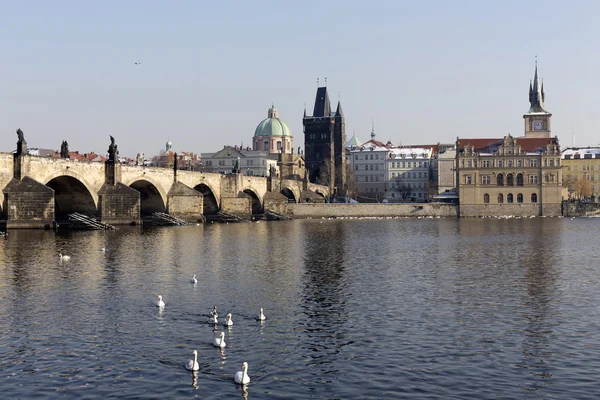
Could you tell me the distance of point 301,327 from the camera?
21.9m

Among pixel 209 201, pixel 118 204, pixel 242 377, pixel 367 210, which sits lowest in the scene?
pixel 242 377

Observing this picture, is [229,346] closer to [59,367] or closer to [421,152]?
[59,367]

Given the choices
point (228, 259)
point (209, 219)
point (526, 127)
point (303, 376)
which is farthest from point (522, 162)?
point (303, 376)

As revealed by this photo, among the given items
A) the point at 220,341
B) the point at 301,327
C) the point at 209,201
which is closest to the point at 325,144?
the point at 209,201

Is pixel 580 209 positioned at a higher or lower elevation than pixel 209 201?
lower

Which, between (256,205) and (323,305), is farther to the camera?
(256,205)

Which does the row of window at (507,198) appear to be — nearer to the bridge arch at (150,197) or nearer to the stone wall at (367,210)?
the stone wall at (367,210)

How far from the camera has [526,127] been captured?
547ft

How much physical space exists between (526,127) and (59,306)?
508ft

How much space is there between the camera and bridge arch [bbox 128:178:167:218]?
258 feet

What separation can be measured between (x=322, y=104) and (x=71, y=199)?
11225 centimetres

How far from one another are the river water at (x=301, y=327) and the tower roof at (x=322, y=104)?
134771 millimetres

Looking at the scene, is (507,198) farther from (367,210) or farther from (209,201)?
(209,201)

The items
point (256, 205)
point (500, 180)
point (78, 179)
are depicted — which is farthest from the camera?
point (500, 180)
